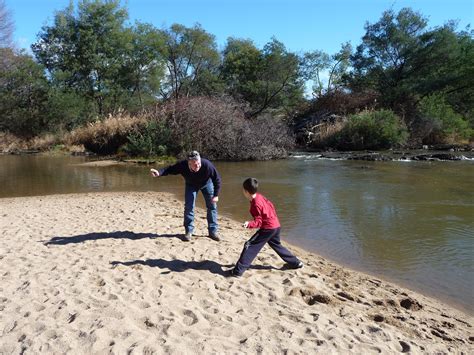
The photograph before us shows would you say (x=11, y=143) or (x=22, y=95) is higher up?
(x=22, y=95)

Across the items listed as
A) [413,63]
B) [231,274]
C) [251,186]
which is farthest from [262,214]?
[413,63]

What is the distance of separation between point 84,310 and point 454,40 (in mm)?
35191

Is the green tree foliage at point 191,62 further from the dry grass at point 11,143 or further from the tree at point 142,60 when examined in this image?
the dry grass at point 11,143

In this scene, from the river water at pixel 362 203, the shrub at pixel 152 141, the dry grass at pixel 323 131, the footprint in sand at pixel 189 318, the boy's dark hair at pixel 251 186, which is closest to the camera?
the footprint in sand at pixel 189 318

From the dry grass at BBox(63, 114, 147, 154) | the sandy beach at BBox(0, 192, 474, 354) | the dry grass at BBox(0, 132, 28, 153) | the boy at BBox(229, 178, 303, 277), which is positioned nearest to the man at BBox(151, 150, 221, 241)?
the sandy beach at BBox(0, 192, 474, 354)

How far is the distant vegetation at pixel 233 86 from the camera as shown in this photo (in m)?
29.0

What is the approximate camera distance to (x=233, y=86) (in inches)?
1594

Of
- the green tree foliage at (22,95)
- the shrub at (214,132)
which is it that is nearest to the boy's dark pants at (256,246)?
the shrub at (214,132)

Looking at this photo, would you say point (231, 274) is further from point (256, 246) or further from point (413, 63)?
point (413, 63)

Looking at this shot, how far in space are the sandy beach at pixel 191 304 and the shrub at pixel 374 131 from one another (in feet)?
75.4

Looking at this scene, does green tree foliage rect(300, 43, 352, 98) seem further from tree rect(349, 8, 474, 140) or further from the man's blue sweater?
the man's blue sweater

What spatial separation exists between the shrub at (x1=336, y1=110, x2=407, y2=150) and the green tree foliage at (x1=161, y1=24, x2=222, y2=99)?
15.2 m

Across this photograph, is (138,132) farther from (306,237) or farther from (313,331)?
(313,331)

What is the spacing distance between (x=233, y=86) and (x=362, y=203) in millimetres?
29920
